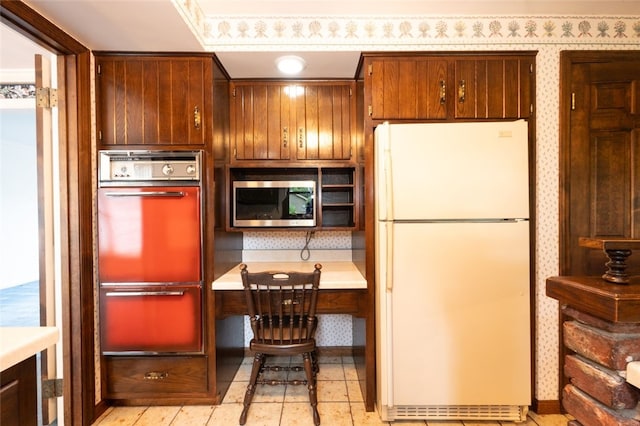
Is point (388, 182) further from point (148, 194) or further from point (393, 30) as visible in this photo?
point (148, 194)

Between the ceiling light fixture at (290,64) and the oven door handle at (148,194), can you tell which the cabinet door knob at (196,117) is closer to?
the oven door handle at (148,194)

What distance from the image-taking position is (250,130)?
7.58 feet

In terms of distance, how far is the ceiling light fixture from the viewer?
197 centimetres

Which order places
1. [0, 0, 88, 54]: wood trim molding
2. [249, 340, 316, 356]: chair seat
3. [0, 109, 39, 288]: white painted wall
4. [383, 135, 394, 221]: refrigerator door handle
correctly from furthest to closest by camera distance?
[0, 109, 39, 288]: white painted wall → [249, 340, 316, 356]: chair seat → [383, 135, 394, 221]: refrigerator door handle → [0, 0, 88, 54]: wood trim molding

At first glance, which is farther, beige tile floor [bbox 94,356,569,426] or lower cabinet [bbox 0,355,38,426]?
beige tile floor [bbox 94,356,569,426]

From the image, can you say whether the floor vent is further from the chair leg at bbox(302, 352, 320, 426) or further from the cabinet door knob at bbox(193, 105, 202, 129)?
the cabinet door knob at bbox(193, 105, 202, 129)

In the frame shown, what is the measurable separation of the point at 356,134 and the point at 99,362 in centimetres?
229

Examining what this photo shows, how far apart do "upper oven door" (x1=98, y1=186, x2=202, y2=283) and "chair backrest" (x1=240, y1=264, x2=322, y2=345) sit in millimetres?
397

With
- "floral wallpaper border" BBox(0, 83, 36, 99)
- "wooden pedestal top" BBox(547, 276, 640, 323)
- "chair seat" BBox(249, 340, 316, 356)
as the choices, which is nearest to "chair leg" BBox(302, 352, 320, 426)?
"chair seat" BBox(249, 340, 316, 356)

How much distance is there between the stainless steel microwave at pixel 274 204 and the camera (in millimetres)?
2271

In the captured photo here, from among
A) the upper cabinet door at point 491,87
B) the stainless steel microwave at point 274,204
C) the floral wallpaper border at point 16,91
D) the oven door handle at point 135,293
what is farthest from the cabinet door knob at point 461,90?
the floral wallpaper border at point 16,91

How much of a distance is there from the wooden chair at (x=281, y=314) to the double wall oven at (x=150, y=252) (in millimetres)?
369

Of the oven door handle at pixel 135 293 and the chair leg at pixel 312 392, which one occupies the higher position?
the oven door handle at pixel 135 293

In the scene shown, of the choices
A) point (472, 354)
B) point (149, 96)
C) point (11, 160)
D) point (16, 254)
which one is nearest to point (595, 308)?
point (472, 354)
